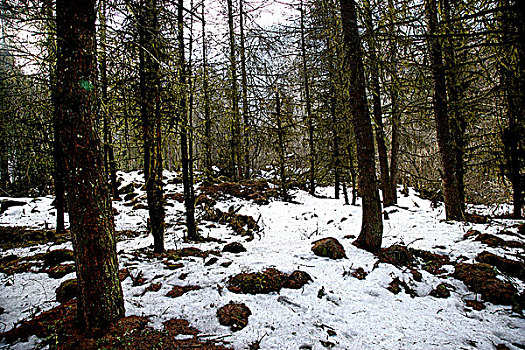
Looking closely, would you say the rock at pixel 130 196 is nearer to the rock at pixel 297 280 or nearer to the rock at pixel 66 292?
the rock at pixel 66 292

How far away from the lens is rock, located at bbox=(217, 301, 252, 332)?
9.36 ft

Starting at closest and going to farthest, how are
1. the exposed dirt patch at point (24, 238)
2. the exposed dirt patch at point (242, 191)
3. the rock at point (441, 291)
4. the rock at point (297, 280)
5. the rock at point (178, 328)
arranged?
1. the rock at point (178, 328)
2. the rock at point (441, 291)
3. the rock at point (297, 280)
4. the exposed dirt patch at point (24, 238)
5. the exposed dirt patch at point (242, 191)

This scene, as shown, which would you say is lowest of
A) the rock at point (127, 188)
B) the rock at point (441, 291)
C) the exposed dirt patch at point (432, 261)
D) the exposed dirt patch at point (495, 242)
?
the rock at point (441, 291)

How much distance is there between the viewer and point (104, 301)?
2543mm

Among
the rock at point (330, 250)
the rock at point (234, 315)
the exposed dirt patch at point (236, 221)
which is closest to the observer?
the rock at point (234, 315)

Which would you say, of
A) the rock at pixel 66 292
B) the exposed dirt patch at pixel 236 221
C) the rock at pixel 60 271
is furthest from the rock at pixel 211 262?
the exposed dirt patch at pixel 236 221

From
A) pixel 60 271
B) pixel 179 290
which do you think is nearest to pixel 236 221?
pixel 179 290

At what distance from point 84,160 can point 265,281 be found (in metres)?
2.82

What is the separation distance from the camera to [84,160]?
242cm

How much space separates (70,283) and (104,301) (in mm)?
1280

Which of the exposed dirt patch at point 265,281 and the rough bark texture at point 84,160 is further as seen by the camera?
the exposed dirt patch at point 265,281

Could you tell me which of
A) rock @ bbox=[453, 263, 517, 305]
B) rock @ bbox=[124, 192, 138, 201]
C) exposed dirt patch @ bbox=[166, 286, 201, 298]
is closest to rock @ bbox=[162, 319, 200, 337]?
exposed dirt patch @ bbox=[166, 286, 201, 298]

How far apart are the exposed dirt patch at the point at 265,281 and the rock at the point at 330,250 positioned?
97 cm

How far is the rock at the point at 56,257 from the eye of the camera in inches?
173
